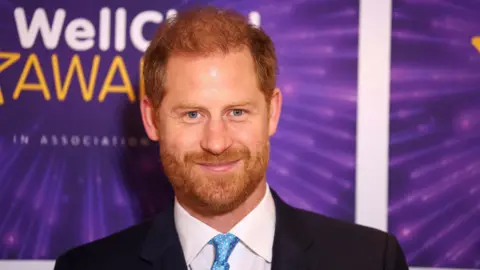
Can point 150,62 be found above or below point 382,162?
above

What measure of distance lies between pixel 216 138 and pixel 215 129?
2cm

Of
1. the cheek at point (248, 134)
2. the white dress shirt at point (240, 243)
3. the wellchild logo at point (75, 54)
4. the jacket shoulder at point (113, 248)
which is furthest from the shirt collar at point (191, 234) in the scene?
the wellchild logo at point (75, 54)

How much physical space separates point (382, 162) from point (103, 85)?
0.90 meters

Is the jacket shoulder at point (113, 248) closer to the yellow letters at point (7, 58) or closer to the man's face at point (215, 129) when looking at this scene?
the man's face at point (215, 129)

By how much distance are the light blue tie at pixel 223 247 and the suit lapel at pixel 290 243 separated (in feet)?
0.34

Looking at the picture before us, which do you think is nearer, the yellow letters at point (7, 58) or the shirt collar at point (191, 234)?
the shirt collar at point (191, 234)

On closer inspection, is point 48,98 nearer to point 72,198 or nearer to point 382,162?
point 72,198

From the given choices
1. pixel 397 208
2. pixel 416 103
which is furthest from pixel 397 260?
pixel 416 103

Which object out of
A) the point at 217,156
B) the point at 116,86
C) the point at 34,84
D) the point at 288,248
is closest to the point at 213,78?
the point at 217,156

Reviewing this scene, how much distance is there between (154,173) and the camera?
2193 mm

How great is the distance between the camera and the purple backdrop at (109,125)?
216cm

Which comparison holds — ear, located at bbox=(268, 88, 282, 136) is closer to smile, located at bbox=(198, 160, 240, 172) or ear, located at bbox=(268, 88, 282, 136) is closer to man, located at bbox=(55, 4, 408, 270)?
man, located at bbox=(55, 4, 408, 270)

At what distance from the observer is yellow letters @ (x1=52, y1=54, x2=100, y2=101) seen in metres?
2.16

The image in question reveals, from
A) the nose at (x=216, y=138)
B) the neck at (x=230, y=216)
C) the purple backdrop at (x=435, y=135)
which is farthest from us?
the purple backdrop at (x=435, y=135)
